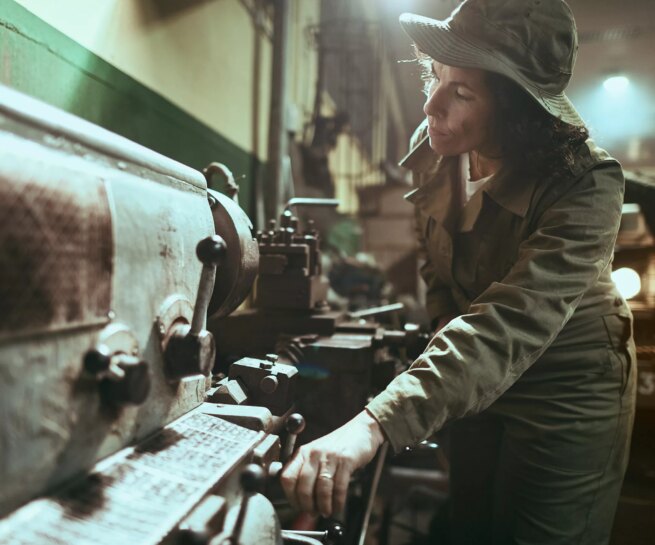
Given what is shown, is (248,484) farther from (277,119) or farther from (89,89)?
(277,119)

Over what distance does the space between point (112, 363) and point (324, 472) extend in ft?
1.14

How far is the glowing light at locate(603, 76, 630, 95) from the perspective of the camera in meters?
5.99

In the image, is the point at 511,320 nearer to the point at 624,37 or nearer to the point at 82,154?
the point at 82,154

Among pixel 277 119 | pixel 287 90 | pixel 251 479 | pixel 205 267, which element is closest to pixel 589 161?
pixel 205 267

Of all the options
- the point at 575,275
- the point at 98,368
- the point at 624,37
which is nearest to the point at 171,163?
the point at 98,368

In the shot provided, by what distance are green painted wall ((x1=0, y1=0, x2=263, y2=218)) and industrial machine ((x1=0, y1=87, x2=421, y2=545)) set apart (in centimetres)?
82

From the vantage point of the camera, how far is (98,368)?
0.62 m

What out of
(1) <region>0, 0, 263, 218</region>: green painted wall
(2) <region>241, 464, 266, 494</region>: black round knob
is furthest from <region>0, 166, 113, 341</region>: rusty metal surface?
(1) <region>0, 0, 263, 218</region>: green painted wall

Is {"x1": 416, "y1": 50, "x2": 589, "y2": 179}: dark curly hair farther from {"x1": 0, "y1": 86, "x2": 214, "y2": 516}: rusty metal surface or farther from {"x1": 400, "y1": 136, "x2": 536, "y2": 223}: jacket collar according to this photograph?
{"x1": 0, "y1": 86, "x2": 214, "y2": 516}: rusty metal surface

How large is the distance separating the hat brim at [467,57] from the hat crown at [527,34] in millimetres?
22

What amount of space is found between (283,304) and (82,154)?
1021mm

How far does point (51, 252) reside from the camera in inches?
22.6

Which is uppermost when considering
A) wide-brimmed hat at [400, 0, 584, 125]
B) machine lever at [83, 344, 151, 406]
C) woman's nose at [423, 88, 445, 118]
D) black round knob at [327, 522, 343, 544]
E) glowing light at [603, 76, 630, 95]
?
glowing light at [603, 76, 630, 95]

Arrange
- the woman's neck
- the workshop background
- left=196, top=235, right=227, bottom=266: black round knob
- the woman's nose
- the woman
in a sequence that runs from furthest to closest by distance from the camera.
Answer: the workshop background, the woman's neck, the woman's nose, the woman, left=196, top=235, right=227, bottom=266: black round knob
